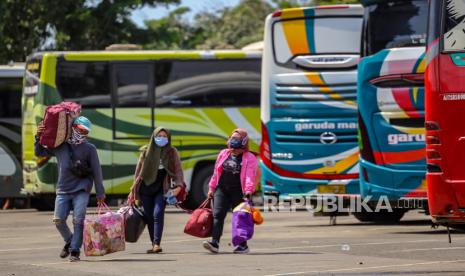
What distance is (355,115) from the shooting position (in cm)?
2369

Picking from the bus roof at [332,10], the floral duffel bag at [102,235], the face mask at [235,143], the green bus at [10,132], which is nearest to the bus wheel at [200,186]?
the green bus at [10,132]

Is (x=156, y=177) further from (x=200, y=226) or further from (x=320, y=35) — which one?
(x=320, y=35)

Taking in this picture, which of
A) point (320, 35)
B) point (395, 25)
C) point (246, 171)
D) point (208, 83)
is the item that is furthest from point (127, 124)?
point (246, 171)

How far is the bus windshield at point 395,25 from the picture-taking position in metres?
20.4

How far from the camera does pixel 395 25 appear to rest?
811 inches

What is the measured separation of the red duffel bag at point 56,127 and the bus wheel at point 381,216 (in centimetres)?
853

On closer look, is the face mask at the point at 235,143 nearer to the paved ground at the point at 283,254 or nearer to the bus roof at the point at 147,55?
the paved ground at the point at 283,254

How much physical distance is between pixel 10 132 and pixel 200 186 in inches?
192

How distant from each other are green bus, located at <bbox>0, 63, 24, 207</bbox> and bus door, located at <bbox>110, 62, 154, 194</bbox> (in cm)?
303

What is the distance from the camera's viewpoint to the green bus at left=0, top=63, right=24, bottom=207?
31156mm

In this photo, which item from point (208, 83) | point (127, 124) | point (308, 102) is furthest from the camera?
point (208, 83)

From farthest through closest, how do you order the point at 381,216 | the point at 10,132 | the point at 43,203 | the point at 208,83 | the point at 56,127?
the point at 43,203 → the point at 10,132 → the point at 208,83 → the point at 381,216 → the point at 56,127

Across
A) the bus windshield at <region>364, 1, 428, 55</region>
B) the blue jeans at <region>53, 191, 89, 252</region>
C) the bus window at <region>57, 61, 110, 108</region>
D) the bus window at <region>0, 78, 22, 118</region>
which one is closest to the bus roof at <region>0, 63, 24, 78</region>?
the bus window at <region>0, 78, 22, 118</region>

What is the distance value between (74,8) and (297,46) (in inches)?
703
